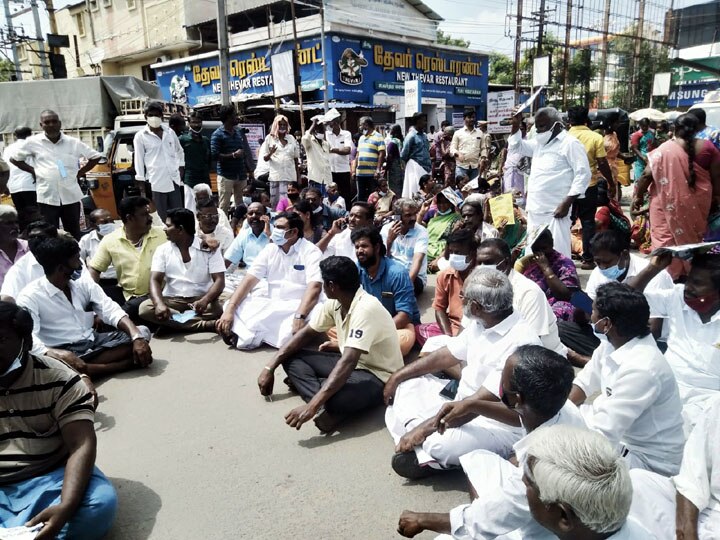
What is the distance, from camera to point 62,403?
2.35m

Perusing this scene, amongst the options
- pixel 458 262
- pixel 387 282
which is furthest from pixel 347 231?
pixel 458 262

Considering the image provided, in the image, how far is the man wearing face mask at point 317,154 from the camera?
9.23 metres

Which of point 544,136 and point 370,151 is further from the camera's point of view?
point 370,151

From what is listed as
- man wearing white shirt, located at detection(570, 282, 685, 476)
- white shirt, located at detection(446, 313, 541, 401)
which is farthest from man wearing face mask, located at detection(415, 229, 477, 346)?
man wearing white shirt, located at detection(570, 282, 685, 476)

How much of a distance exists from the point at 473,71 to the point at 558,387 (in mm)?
26150

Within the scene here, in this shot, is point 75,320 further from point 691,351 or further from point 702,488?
point 691,351

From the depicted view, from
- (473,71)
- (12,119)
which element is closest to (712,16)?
(473,71)

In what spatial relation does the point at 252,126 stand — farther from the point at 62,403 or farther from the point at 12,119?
the point at 62,403

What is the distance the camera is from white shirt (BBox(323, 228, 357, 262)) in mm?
5547

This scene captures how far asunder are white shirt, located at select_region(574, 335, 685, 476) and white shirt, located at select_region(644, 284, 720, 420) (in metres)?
0.44

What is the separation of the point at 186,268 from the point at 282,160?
3823 mm

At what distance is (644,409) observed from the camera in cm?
225

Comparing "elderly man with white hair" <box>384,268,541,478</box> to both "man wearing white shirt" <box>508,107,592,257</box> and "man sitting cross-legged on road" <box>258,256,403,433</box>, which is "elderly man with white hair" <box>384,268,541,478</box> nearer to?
"man sitting cross-legged on road" <box>258,256,403,433</box>

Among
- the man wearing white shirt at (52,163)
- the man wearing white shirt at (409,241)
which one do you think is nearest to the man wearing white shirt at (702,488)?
the man wearing white shirt at (409,241)
